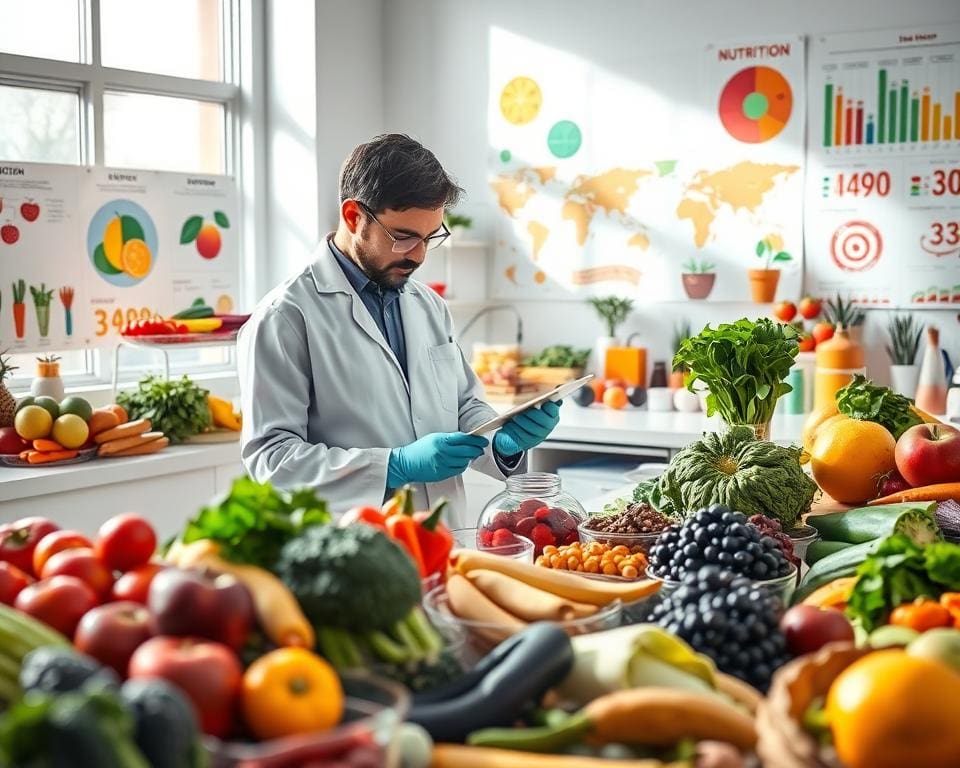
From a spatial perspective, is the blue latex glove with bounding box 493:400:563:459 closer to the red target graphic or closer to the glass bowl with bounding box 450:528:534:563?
the glass bowl with bounding box 450:528:534:563

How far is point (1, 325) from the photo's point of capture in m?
3.91

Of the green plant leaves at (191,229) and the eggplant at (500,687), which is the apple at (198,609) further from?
the green plant leaves at (191,229)

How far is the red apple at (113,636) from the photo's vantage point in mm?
1058

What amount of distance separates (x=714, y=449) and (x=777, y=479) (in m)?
0.16

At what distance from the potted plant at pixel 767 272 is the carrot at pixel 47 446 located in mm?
2783

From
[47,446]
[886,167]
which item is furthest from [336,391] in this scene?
[886,167]

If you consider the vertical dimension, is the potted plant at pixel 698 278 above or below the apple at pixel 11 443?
above

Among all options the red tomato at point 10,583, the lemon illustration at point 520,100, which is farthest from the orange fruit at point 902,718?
the lemon illustration at point 520,100

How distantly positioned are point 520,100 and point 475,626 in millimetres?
4086

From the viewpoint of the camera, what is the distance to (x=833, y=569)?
186 centimetres

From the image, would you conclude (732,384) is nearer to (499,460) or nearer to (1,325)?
(499,460)

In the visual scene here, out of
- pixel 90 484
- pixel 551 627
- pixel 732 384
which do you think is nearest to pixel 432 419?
pixel 732 384

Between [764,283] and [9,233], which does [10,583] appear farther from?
[764,283]

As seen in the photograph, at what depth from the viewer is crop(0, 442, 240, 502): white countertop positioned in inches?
129
